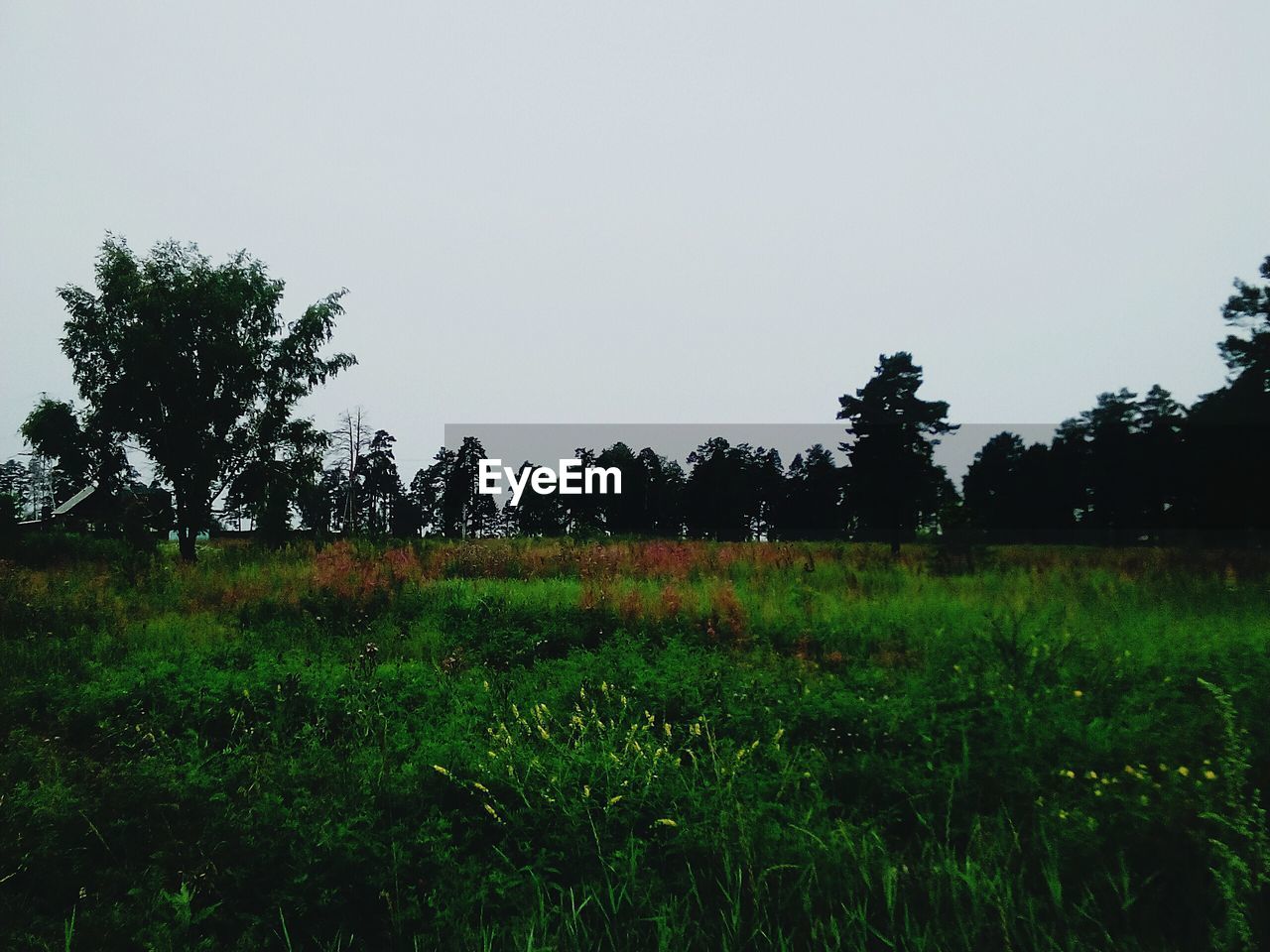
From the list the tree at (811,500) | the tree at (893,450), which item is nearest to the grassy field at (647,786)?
the tree at (893,450)

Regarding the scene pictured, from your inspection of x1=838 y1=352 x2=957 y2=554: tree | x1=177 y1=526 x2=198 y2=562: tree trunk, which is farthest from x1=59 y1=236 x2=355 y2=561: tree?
x1=838 y1=352 x2=957 y2=554: tree

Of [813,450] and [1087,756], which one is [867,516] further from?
[813,450]

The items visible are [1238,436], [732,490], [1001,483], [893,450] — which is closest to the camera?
[1238,436]

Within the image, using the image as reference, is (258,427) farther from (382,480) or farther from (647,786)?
(382,480)

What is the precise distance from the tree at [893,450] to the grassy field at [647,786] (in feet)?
Result: 64.7


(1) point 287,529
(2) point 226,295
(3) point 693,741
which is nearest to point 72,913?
(3) point 693,741

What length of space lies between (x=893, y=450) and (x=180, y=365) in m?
27.4

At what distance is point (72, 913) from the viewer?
8.67ft

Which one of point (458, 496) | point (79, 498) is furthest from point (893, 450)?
point (458, 496)

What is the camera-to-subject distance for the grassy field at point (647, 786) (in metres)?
2.56

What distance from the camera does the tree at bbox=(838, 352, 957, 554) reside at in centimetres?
2617

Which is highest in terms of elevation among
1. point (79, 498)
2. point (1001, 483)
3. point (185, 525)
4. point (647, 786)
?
point (1001, 483)

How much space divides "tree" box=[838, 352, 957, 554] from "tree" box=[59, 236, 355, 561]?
77.5ft

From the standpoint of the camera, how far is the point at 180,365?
1875 cm
